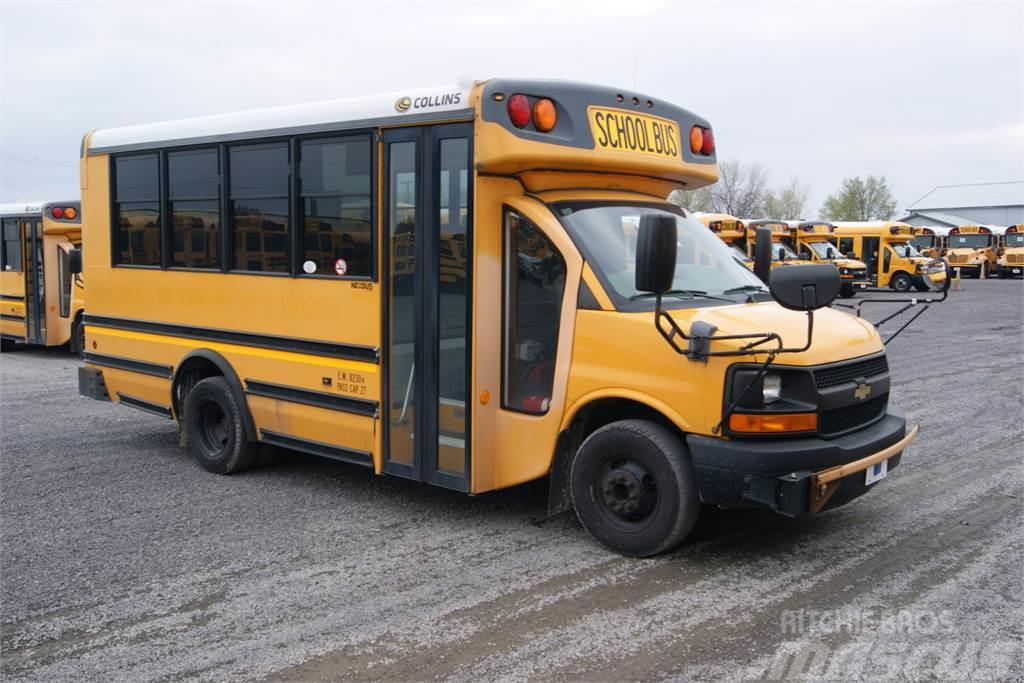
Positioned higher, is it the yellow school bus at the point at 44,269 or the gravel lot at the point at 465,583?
the yellow school bus at the point at 44,269

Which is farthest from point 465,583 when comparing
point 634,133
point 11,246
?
point 11,246

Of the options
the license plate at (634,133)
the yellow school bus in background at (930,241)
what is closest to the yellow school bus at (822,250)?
the yellow school bus in background at (930,241)

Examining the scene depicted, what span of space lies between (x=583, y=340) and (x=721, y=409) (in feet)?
3.11

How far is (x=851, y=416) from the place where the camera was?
5.35 meters

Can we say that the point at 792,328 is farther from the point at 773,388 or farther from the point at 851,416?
the point at 851,416

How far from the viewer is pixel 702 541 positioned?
18.7 ft

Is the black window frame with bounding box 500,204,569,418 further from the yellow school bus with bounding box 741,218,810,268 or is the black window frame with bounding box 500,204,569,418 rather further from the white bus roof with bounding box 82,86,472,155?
the yellow school bus with bounding box 741,218,810,268

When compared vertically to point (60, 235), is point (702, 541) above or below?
below

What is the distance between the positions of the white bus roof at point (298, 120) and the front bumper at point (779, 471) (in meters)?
2.55

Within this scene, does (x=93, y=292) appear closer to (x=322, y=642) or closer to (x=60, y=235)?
(x=322, y=642)

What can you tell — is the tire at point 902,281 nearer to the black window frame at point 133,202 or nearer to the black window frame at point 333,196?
the black window frame at point 133,202

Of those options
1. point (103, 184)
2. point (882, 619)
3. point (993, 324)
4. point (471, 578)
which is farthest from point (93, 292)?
point (993, 324)

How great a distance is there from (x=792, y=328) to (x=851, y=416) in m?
0.64

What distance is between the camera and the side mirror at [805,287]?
4.84 m
